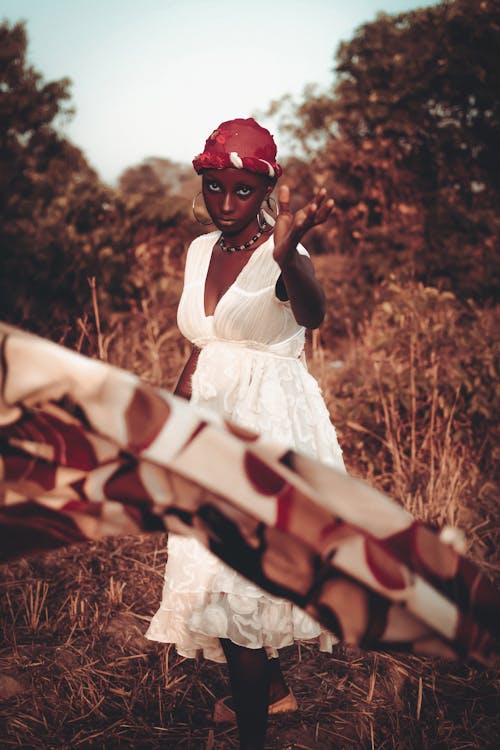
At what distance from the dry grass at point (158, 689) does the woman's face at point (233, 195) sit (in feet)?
5.13

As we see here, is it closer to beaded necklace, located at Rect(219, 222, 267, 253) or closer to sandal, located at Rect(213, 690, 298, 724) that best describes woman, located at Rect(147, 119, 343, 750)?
beaded necklace, located at Rect(219, 222, 267, 253)

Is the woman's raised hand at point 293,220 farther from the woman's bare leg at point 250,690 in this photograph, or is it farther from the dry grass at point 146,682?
the dry grass at point 146,682

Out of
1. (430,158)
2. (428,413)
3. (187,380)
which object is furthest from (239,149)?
(430,158)

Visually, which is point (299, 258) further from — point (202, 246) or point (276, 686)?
point (276, 686)

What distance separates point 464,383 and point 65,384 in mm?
3191

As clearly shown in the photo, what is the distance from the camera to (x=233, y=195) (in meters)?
1.77

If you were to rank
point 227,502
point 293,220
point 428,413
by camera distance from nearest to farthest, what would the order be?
point 227,502 → point 293,220 → point 428,413

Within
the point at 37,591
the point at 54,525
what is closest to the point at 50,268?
the point at 37,591

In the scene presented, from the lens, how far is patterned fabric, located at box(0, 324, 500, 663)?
35.2 inches

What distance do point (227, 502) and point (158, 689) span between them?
4.91 feet

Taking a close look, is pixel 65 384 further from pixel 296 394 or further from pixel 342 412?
pixel 342 412

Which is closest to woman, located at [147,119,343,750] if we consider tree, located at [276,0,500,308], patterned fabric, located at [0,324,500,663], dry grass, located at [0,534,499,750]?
dry grass, located at [0,534,499,750]

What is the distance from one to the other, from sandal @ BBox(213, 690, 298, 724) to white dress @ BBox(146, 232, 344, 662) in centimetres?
25

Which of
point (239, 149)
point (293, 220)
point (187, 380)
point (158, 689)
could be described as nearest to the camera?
point (293, 220)
